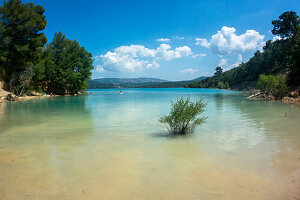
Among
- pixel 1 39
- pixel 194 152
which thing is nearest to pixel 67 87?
pixel 1 39

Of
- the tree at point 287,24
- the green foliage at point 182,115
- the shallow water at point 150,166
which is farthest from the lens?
the tree at point 287,24

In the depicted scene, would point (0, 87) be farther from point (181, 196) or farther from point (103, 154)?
point (181, 196)

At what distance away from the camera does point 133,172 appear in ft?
22.5

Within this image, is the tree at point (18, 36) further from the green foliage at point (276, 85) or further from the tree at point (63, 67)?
the green foliage at point (276, 85)

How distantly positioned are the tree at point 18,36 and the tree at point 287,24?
57.3m

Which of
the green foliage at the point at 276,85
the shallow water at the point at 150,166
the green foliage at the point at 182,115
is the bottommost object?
the shallow water at the point at 150,166

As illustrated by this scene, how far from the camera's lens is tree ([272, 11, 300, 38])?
56197 mm

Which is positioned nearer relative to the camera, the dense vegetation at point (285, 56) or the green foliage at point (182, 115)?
the green foliage at point (182, 115)

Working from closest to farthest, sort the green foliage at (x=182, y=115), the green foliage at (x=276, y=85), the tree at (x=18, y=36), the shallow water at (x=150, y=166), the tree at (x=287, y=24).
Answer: the shallow water at (x=150, y=166) < the green foliage at (x=182, y=115) < the green foliage at (x=276, y=85) < the tree at (x=18, y=36) < the tree at (x=287, y=24)

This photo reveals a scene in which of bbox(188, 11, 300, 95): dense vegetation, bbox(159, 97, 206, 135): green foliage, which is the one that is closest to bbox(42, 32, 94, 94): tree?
bbox(188, 11, 300, 95): dense vegetation

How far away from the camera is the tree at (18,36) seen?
41.4m

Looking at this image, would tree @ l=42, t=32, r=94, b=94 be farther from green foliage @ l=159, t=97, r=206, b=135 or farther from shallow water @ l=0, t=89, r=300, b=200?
green foliage @ l=159, t=97, r=206, b=135

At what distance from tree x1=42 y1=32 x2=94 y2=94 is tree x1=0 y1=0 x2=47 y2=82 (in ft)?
56.1

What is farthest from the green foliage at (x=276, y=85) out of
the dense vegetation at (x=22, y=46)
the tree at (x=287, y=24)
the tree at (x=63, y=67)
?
the tree at (x=63, y=67)
